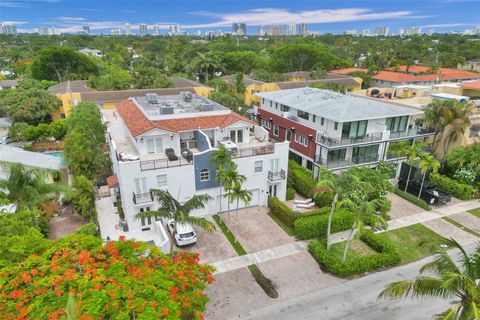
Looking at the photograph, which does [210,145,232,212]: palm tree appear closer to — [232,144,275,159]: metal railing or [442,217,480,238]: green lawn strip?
[232,144,275,159]: metal railing

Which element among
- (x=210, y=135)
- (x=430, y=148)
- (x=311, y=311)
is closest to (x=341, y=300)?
(x=311, y=311)

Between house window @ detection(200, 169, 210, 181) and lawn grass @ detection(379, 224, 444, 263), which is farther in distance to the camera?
house window @ detection(200, 169, 210, 181)

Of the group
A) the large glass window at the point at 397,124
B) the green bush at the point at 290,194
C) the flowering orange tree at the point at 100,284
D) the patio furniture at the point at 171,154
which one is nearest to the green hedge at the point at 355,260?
the green bush at the point at 290,194

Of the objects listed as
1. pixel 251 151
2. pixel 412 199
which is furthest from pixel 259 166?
pixel 412 199

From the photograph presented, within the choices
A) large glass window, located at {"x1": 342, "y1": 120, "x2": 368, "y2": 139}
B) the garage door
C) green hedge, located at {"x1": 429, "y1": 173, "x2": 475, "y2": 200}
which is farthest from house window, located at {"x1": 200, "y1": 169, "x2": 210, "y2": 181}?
green hedge, located at {"x1": 429, "y1": 173, "x2": 475, "y2": 200}

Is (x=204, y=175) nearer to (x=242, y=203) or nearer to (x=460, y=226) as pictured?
(x=242, y=203)

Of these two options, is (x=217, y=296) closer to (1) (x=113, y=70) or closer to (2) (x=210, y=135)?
(2) (x=210, y=135)

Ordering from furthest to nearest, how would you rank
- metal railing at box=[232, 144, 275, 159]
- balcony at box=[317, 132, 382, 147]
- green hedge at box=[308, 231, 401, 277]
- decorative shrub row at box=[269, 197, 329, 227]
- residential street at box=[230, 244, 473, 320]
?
balcony at box=[317, 132, 382, 147]
metal railing at box=[232, 144, 275, 159]
decorative shrub row at box=[269, 197, 329, 227]
green hedge at box=[308, 231, 401, 277]
residential street at box=[230, 244, 473, 320]

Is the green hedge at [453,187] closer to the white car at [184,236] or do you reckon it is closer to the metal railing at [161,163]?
the metal railing at [161,163]
